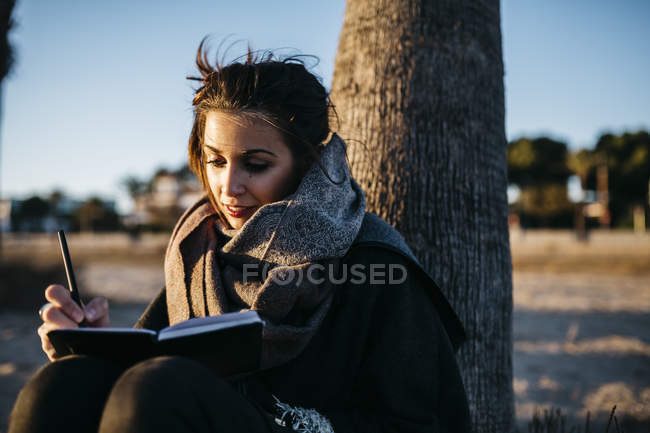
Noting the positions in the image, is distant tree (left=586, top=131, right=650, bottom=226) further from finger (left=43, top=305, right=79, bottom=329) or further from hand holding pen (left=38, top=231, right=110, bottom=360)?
finger (left=43, top=305, right=79, bottom=329)

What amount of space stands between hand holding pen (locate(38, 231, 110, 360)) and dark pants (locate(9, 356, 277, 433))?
0.56 ft

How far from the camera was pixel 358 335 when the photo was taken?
4.89 feet

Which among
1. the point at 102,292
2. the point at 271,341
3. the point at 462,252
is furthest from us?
the point at 102,292

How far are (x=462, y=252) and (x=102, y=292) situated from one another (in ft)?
31.3

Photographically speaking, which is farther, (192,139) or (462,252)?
(462,252)

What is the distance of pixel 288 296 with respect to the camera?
4.82 feet

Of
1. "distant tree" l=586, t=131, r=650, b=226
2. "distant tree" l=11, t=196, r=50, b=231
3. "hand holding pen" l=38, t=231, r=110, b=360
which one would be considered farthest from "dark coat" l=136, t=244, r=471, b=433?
"distant tree" l=11, t=196, r=50, b=231

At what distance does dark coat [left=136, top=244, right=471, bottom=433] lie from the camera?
1.36m

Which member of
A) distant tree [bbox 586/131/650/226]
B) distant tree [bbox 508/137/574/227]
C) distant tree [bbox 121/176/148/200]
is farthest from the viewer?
distant tree [bbox 121/176/148/200]

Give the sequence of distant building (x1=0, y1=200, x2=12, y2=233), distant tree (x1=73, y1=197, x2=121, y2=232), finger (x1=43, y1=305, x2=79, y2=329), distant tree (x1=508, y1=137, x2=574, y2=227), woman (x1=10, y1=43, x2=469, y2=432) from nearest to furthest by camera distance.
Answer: woman (x1=10, y1=43, x2=469, y2=432)
finger (x1=43, y1=305, x2=79, y2=329)
distant tree (x1=508, y1=137, x2=574, y2=227)
distant tree (x1=73, y1=197, x2=121, y2=232)
distant building (x1=0, y1=200, x2=12, y2=233)

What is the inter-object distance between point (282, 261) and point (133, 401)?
658 mm

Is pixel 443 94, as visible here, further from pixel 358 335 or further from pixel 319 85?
pixel 358 335

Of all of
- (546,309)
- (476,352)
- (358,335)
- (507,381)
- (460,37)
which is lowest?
(546,309)

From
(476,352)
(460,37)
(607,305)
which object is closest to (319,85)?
(460,37)
